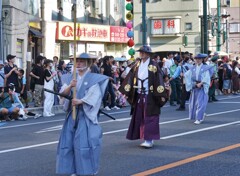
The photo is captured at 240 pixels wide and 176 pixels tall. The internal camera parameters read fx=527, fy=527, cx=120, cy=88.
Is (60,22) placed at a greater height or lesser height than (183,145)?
greater

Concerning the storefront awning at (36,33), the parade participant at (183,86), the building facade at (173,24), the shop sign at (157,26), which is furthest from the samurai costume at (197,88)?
the shop sign at (157,26)

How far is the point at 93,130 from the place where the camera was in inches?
270

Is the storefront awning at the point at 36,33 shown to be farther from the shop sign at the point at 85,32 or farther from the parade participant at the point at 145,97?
the parade participant at the point at 145,97

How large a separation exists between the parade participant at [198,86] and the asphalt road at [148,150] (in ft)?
1.07

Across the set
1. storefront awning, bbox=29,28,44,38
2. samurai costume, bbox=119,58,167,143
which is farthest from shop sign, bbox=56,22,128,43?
samurai costume, bbox=119,58,167,143

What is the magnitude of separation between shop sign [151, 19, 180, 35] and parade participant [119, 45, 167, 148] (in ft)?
128

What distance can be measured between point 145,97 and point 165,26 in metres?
39.6

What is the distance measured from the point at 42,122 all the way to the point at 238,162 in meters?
7.65

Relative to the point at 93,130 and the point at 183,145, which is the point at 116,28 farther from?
the point at 93,130

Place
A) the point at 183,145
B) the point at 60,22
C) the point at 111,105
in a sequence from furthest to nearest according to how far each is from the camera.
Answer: the point at 60,22 → the point at 111,105 → the point at 183,145

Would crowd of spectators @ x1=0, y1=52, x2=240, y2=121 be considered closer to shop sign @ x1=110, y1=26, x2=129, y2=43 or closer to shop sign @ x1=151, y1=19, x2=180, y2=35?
shop sign @ x1=110, y1=26, x2=129, y2=43

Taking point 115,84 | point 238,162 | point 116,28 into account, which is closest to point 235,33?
point 116,28

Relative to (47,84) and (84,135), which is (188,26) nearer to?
(47,84)

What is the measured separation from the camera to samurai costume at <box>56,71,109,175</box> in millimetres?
6672
